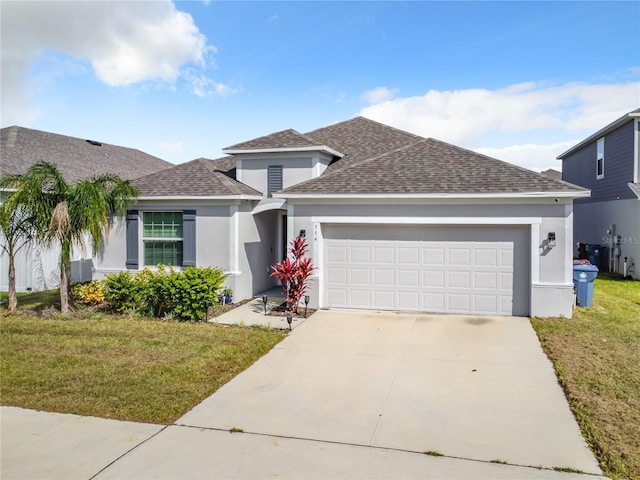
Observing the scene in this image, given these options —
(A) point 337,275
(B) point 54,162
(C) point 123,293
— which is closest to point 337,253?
(A) point 337,275

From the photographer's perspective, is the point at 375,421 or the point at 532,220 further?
the point at 532,220

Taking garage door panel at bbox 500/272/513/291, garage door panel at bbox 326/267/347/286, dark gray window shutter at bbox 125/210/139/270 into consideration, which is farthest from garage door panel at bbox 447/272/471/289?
dark gray window shutter at bbox 125/210/139/270

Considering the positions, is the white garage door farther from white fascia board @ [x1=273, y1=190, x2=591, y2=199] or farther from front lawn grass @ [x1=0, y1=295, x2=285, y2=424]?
front lawn grass @ [x1=0, y1=295, x2=285, y2=424]

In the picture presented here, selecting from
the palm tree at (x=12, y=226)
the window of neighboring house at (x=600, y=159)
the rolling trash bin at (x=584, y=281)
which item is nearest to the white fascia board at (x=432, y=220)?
the rolling trash bin at (x=584, y=281)

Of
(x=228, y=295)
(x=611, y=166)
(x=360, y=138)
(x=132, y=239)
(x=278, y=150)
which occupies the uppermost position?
(x=360, y=138)

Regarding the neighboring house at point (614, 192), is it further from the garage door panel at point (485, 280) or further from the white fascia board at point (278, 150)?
the white fascia board at point (278, 150)

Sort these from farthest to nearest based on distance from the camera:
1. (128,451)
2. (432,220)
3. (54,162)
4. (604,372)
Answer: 1. (54,162)
2. (432,220)
3. (604,372)
4. (128,451)

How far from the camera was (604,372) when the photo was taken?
6.90 metres

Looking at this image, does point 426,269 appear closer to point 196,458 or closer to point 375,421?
point 375,421

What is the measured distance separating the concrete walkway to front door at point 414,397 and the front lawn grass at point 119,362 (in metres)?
0.44

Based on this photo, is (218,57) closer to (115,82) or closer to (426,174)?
(115,82)

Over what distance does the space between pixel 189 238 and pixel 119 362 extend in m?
5.81

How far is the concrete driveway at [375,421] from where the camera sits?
443 centimetres

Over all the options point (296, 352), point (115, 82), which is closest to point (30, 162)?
point (115, 82)
